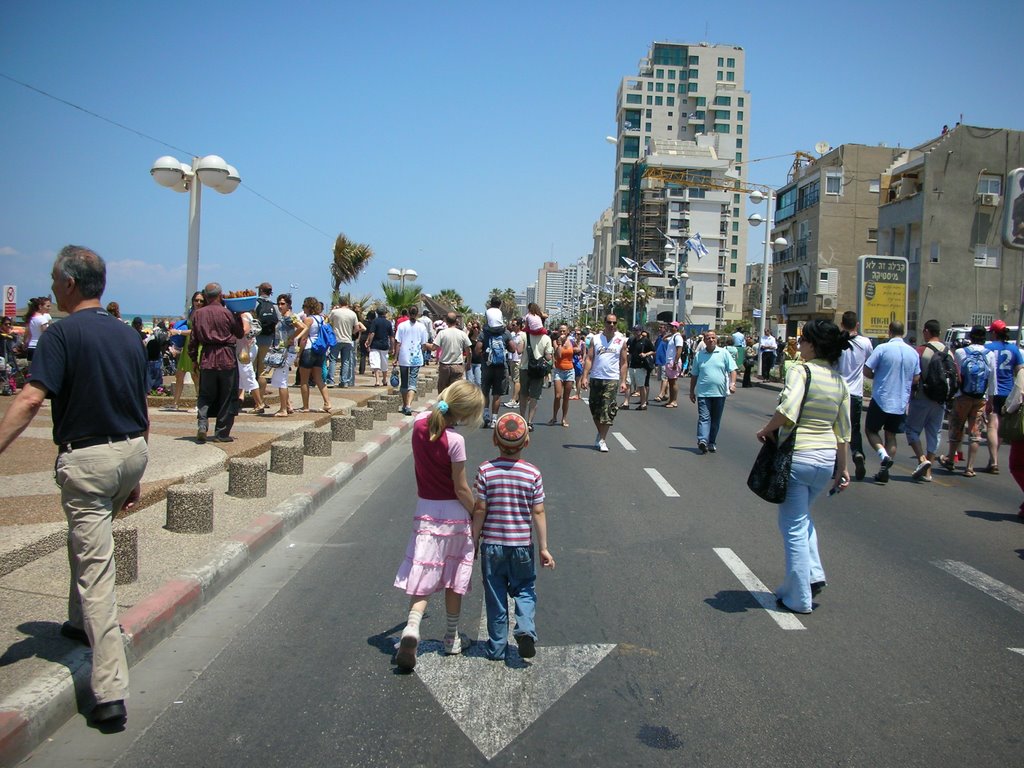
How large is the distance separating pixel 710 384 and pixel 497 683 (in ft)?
28.7

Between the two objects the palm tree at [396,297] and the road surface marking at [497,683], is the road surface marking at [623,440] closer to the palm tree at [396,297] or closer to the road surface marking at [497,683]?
the road surface marking at [497,683]

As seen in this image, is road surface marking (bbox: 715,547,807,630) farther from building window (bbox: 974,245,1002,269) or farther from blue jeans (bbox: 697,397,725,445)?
building window (bbox: 974,245,1002,269)

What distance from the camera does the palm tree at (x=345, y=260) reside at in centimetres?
3388

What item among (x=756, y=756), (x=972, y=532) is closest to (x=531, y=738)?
(x=756, y=756)

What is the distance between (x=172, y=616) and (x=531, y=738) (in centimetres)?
241

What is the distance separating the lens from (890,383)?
34.9 ft

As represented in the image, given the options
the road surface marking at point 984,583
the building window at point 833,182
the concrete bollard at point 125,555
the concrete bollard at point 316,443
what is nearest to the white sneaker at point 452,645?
the concrete bollard at point 125,555

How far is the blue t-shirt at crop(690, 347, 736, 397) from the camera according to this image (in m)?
12.4

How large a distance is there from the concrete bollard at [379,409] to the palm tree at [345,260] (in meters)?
19.4

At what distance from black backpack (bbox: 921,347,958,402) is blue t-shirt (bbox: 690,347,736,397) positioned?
2697mm

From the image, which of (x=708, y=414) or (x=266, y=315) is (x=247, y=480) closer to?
(x=266, y=315)

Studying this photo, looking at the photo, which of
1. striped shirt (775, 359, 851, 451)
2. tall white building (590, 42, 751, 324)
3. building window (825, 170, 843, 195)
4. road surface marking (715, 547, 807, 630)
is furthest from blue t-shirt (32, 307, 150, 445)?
tall white building (590, 42, 751, 324)

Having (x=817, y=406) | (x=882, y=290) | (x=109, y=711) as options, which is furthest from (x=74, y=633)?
(x=882, y=290)

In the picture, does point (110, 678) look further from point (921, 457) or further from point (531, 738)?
point (921, 457)
